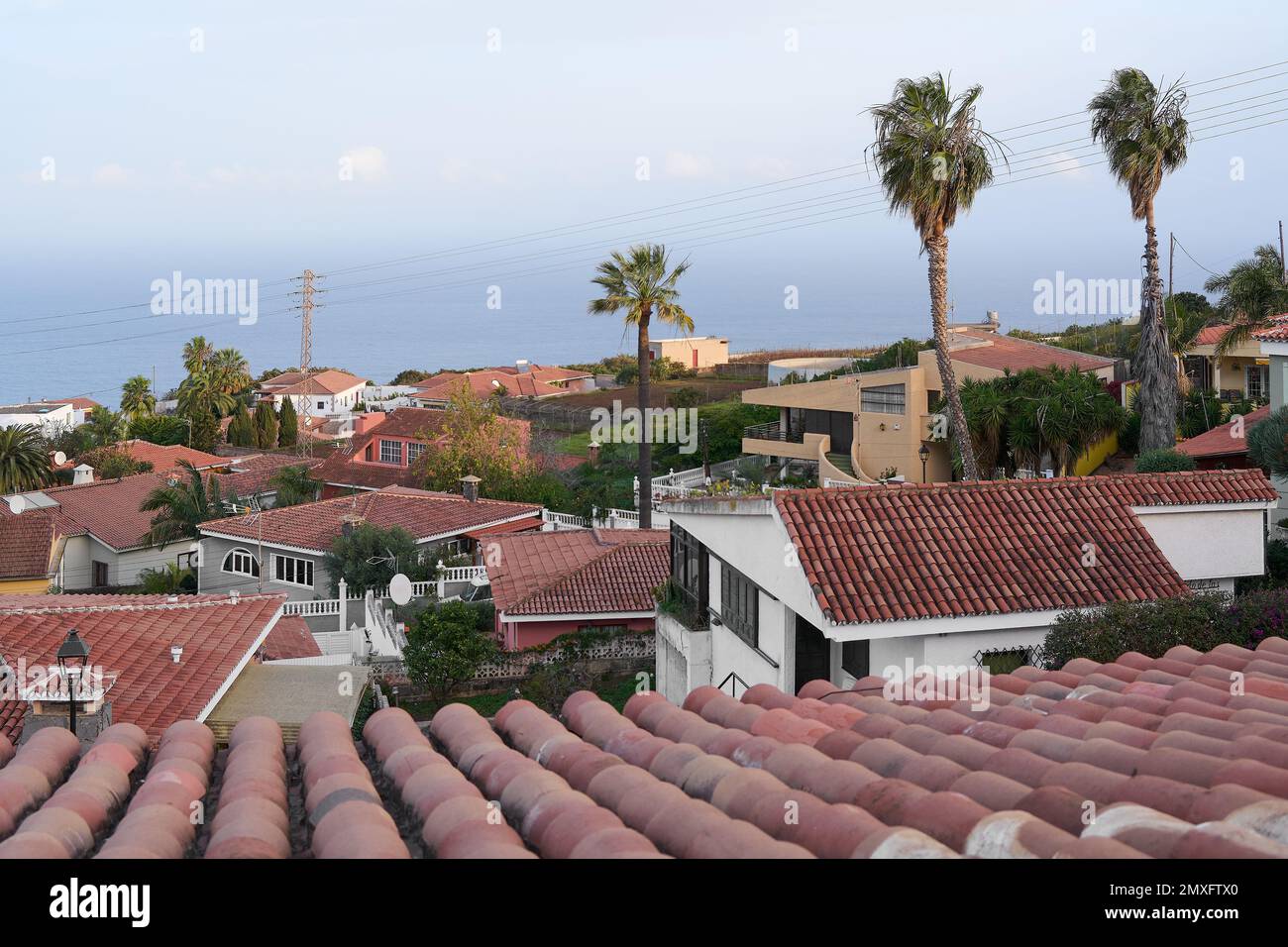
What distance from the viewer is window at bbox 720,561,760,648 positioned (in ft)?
54.6

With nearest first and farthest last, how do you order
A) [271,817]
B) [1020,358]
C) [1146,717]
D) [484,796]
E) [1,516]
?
[271,817], [484,796], [1146,717], [1,516], [1020,358]

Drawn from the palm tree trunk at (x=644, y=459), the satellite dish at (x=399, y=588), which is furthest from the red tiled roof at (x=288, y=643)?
the palm tree trunk at (x=644, y=459)

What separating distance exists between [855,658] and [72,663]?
8590 millimetres

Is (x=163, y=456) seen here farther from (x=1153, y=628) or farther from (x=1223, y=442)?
(x=1153, y=628)

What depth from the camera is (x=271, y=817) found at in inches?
229

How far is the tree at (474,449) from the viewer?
2062 inches

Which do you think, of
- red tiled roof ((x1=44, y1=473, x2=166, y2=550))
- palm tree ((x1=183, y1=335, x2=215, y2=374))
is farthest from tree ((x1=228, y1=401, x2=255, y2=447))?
red tiled roof ((x1=44, y1=473, x2=166, y2=550))

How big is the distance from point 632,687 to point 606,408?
167 ft

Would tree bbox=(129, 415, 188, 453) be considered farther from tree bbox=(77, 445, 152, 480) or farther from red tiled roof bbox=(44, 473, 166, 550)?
red tiled roof bbox=(44, 473, 166, 550)

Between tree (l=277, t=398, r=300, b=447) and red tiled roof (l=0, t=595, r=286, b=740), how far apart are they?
211ft

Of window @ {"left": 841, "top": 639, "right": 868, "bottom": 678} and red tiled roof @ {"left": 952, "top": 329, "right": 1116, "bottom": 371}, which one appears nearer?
window @ {"left": 841, "top": 639, "right": 868, "bottom": 678}
